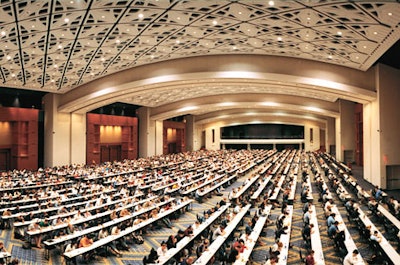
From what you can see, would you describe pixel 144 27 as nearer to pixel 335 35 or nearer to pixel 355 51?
pixel 335 35

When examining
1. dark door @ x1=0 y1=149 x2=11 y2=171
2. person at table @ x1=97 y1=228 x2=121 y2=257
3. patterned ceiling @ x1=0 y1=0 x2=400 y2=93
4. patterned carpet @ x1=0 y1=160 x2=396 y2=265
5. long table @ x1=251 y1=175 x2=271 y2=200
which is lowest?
patterned carpet @ x1=0 y1=160 x2=396 y2=265

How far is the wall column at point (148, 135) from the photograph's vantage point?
40531 mm

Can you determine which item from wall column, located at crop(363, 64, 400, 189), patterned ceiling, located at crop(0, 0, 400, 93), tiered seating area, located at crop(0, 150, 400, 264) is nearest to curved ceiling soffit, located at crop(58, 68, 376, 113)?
wall column, located at crop(363, 64, 400, 189)

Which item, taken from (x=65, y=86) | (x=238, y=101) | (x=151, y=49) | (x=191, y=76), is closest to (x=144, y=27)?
(x=151, y=49)

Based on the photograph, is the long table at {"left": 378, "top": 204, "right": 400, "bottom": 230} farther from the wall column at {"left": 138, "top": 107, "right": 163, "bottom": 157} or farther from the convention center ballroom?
the wall column at {"left": 138, "top": 107, "right": 163, "bottom": 157}

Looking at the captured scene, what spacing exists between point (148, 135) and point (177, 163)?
10.6 m

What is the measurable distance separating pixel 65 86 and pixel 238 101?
1844 centimetres

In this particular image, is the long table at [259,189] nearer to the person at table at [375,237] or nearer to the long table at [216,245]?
the long table at [216,245]

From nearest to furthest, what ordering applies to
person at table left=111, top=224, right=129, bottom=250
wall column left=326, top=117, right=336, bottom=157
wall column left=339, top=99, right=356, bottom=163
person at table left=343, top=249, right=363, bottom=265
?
person at table left=343, top=249, right=363, bottom=265 < person at table left=111, top=224, right=129, bottom=250 < wall column left=339, top=99, right=356, bottom=163 < wall column left=326, top=117, right=336, bottom=157

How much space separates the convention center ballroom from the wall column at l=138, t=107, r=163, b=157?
33.7 ft

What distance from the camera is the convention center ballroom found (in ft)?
32.0

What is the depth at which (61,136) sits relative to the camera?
96.0 feet

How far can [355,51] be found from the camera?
611 inches

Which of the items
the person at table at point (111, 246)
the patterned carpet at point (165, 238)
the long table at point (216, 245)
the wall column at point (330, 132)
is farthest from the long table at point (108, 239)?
the wall column at point (330, 132)
